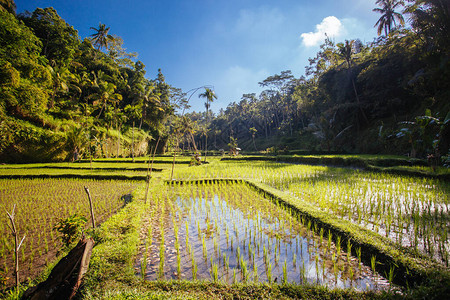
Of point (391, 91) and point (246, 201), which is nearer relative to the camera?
point (246, 201)

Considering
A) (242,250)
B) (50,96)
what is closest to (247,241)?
(242,250)

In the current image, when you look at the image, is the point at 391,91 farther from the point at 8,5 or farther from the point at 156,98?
the point at 8,5

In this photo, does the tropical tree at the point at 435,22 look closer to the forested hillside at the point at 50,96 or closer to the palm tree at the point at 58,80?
the forested hillside at the point at 50,96

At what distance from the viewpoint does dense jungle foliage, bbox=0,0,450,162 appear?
13984 mm

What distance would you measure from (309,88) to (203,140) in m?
32.9

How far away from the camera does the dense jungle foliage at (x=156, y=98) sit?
1398cm

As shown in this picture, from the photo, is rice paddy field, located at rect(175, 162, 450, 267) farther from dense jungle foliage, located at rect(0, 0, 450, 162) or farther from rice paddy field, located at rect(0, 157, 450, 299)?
dense jungle foliage, located at rect(0, 0, 450, 162)

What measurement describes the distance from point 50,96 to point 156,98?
1333cm

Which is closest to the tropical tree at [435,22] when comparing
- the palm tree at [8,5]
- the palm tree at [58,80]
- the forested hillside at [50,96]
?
the forested hillside at [50,96]

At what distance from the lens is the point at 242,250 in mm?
3684

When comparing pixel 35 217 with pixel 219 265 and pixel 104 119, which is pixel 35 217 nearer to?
pixel 219 265

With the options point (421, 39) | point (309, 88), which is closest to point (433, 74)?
point (421, 39)

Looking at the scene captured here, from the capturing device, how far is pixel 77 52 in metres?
26.8

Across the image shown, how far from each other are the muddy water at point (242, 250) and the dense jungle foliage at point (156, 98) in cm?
394
